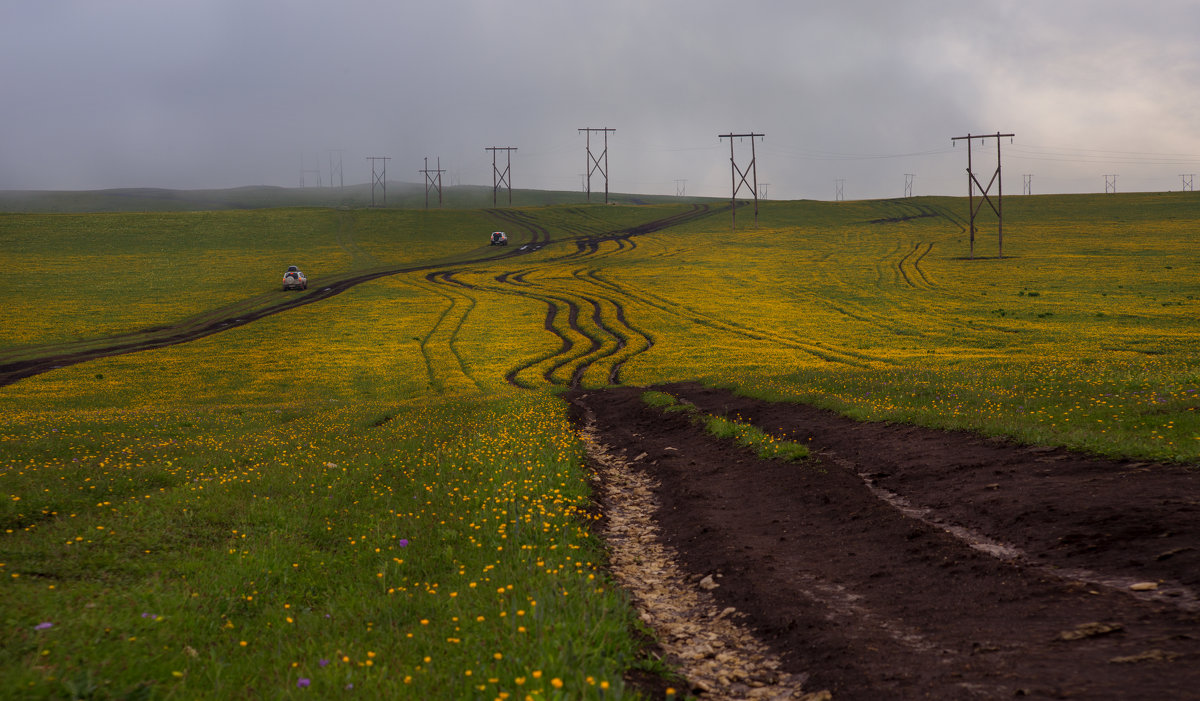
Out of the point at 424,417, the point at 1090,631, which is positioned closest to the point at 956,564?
the point at 1090,631

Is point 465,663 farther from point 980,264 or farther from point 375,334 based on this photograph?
point 980,264

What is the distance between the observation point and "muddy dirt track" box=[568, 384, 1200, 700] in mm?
6152

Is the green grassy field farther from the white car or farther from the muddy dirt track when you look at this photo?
the white car

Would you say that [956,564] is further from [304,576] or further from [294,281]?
[294,281]

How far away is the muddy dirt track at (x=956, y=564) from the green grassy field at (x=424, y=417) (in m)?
1.70

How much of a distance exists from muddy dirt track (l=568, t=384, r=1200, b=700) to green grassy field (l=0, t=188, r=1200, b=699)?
1696 mm

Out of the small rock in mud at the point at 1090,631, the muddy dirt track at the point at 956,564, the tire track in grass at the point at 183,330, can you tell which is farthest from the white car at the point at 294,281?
the small rock in mud at the point at 1090,631

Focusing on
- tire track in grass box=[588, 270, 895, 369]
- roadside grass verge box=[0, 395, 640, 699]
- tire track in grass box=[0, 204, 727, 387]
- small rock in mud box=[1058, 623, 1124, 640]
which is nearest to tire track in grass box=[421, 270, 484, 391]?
tire track in grass box=[0, 204, 727, 387]

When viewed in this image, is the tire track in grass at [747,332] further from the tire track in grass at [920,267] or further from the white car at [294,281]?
the white car at [294,281]

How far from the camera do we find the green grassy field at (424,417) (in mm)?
6703

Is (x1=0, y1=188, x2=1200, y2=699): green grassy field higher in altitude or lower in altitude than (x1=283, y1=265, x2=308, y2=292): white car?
lower

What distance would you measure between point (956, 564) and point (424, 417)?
18617 millimetres

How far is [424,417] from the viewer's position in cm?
2442

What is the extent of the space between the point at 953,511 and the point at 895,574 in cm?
270
